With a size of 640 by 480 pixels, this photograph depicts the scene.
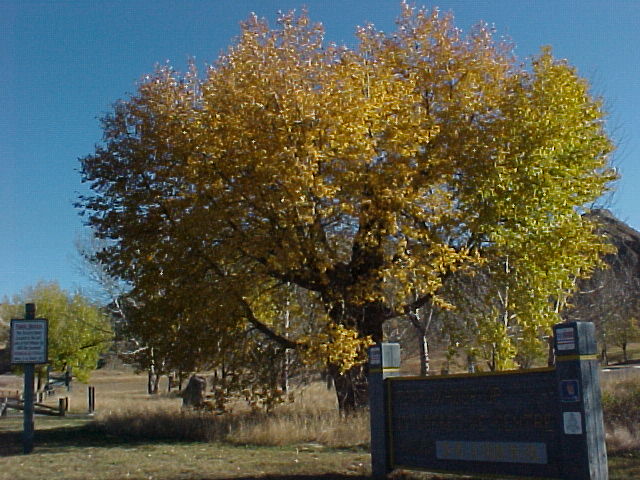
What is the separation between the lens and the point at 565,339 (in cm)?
927

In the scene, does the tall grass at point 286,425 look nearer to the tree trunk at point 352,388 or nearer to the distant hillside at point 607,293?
the tree trunk at point 352,388

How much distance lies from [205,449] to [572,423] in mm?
8928

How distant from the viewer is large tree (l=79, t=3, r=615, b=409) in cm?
1664

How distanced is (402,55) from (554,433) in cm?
1286

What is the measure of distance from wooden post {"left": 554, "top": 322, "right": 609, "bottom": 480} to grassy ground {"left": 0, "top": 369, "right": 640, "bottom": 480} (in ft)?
6.39

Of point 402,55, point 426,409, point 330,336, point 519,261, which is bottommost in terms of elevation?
point 426,409

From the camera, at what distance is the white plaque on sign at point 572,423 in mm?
9070

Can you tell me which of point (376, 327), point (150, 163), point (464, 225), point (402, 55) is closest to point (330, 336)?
point (376, 327)

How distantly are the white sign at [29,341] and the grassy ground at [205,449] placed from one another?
6.87ft

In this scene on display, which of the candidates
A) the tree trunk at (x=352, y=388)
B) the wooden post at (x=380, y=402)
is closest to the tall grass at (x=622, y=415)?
the wooden post at (x=380, y=402)

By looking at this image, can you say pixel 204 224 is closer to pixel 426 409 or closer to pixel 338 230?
pixel 338 230

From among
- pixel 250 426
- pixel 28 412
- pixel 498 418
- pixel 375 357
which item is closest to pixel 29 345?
pixel 28 412

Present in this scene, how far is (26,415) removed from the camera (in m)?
16.6

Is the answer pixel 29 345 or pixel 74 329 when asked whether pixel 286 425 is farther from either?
pixel 74 329
